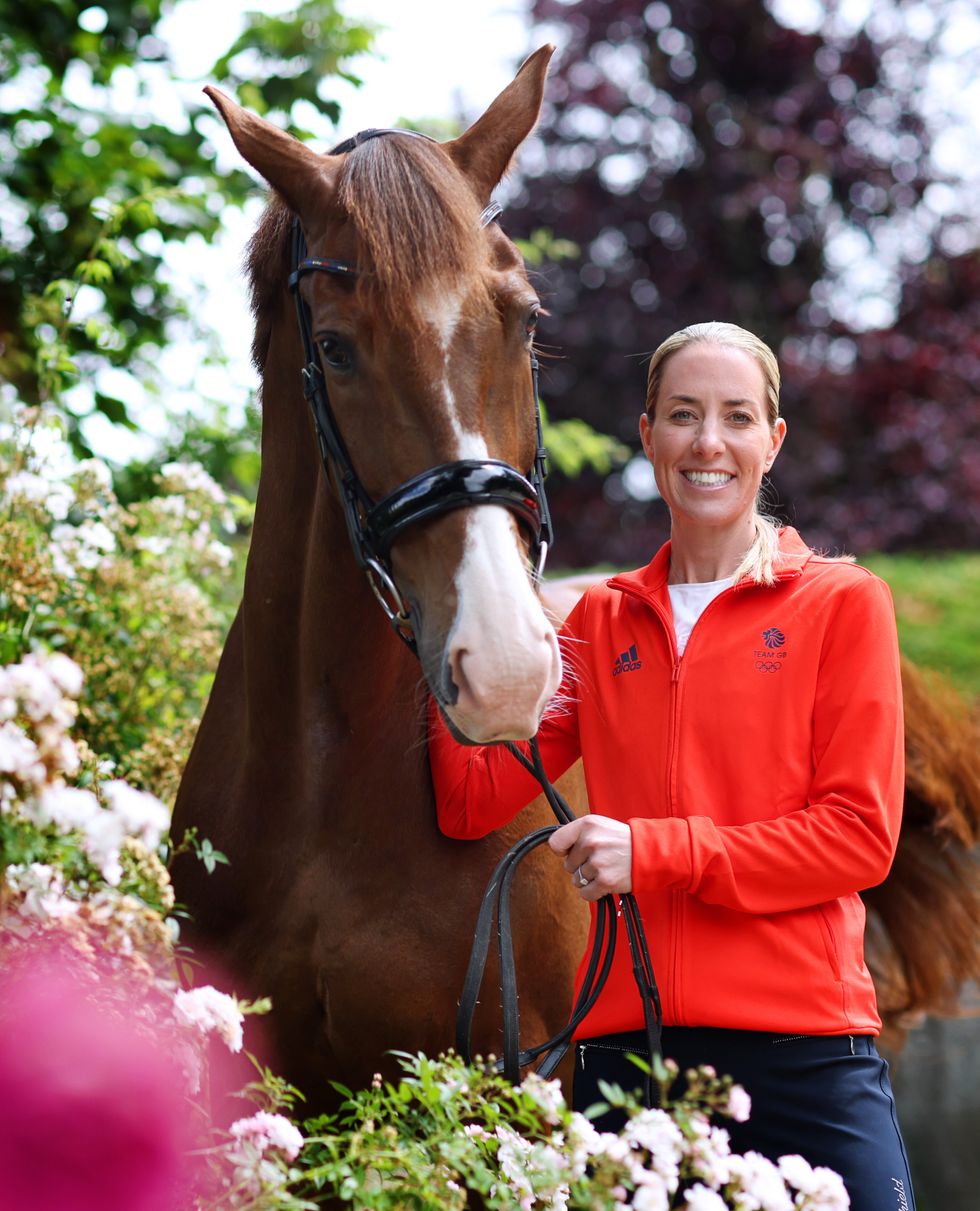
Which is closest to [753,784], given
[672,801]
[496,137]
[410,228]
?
[672,801]

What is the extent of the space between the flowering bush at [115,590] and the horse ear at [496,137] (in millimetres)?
1286

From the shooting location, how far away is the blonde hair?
2.05 meters

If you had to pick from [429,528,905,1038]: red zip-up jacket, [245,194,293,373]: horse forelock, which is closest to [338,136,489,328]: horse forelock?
[245,194,293,373]: horse forelock

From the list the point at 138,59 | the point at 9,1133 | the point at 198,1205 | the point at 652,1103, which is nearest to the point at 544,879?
the point at 652,1103

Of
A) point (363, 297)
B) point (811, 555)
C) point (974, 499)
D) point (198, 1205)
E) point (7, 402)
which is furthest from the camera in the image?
point (974, 499)

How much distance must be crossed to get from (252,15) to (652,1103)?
432 centimetres

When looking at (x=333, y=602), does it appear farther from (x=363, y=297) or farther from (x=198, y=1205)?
(x=198, y=1205)

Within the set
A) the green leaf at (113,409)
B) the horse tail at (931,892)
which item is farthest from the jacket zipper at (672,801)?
the green leaf at (113,409)

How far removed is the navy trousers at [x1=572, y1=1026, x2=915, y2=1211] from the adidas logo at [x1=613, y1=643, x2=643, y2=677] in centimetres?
59

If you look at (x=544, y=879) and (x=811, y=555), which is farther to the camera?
(x=544, y=879)

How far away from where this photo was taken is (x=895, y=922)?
401 cm

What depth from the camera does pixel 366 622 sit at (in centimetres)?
223

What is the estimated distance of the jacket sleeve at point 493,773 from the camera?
7.14 ft

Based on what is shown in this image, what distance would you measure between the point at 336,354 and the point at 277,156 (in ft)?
1.29
